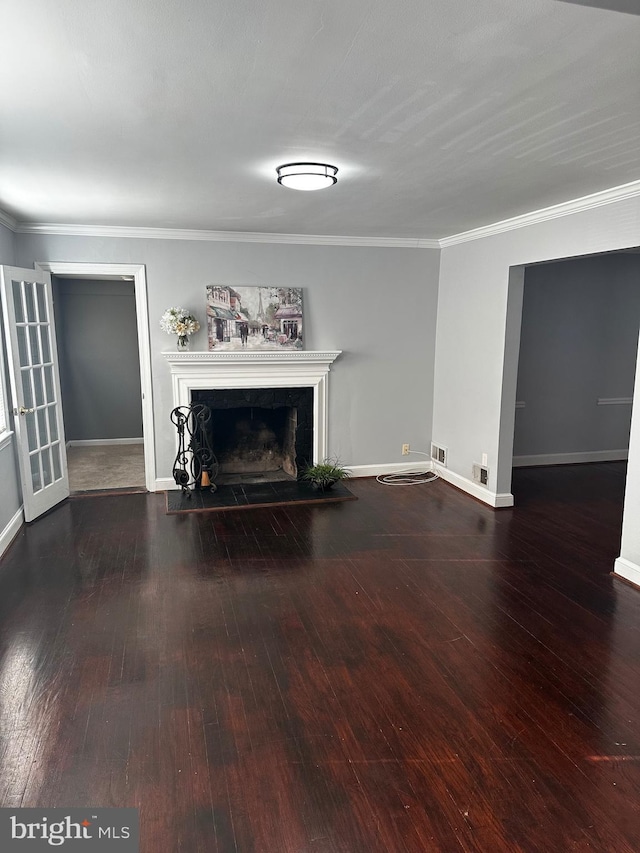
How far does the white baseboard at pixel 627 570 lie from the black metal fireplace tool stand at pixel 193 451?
11.6ft

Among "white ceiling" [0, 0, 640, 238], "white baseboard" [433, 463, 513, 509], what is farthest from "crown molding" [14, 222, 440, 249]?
"white baseboard" [433, 463, 513, 509]

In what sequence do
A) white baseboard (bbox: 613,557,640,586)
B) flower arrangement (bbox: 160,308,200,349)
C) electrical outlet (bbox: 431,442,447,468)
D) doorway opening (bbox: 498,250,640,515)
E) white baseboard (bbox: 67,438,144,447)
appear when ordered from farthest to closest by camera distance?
white baseboard (bbox: 67,438,144,447) → doorway opening (bbox: 498,250,640,515) → electrical outlet (bbox: 431,442,447,468) → flower arrangement (bbox: 160,308,200,349) → white baseboard (bbox: 613,557,640,586)

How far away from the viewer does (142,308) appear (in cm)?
528

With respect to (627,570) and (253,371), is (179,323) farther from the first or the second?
(627,570)

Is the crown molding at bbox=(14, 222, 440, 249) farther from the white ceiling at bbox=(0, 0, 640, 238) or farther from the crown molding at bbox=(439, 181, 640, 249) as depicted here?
the white ceiling at bbox=(0, 0, 640, 238)

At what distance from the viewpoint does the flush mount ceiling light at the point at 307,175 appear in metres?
3.05

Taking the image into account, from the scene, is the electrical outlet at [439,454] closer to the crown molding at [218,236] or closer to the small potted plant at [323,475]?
the small potted plant at [323,475]

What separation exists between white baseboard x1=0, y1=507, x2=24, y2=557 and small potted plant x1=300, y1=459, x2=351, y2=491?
2.61 meters

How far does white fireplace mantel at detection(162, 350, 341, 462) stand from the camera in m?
5.36

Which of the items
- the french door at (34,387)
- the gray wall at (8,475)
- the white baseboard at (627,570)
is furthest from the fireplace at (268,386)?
the white baseboard at (627,570)

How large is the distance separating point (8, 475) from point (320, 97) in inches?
143

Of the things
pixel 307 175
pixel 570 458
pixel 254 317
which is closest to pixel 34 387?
pixel 254 317

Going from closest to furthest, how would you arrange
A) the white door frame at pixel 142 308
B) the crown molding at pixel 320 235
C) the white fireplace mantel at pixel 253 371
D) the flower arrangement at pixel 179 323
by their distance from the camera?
the crown molding at pixel 320 235 < the white door frame at pixel 142 308 < the flower arrangement at pixel 179 323 < the white fireplace mantel at pixel 253 371

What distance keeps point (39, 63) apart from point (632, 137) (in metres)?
2.48
